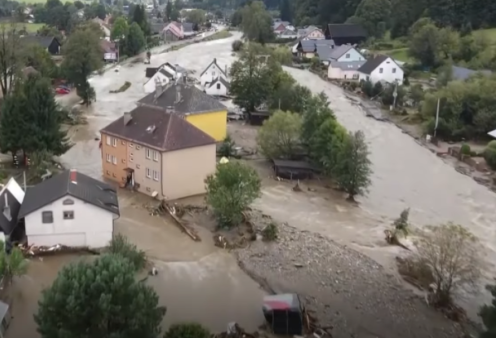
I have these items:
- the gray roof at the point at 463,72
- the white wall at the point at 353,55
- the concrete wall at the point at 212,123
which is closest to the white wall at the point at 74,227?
the concrete wall at the point at 212,123

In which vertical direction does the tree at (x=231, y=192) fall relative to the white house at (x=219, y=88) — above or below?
above

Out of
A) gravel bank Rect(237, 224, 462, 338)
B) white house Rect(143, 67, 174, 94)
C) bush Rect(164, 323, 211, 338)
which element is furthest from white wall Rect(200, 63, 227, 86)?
bush Rect(164, 323, 211, 338)

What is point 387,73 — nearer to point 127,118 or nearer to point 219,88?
point 219,88

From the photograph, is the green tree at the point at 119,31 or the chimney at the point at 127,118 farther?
the green tree at the point at 119,31

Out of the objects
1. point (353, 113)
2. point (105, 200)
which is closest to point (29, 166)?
point (105, 200)

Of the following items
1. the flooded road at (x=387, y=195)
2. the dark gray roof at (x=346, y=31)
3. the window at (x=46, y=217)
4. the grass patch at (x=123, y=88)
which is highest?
the dark gray roof at (x=346, y=31)

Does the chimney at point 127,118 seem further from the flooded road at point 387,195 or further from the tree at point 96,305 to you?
the tree at point 96,305

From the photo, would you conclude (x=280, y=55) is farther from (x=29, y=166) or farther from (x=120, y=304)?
(x=120, y=304)
